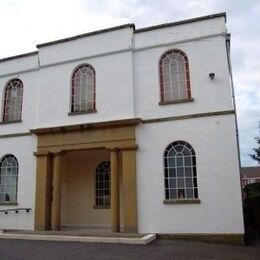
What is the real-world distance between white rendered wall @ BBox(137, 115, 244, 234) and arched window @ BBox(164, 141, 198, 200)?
0.72 ft

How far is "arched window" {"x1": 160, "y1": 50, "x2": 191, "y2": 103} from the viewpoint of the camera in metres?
14.5

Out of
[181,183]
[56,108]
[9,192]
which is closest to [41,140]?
[56,108]

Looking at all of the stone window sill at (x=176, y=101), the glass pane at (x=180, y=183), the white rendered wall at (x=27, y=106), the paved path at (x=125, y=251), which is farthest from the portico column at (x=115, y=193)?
the white rendered wall at (x=27, y=106)

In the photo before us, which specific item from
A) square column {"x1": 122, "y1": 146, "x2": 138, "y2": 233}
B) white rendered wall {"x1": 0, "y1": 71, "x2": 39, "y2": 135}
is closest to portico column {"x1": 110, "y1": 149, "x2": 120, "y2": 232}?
square column {"x1": 122, "y1": 146, "x2": 138, "y2": 233}

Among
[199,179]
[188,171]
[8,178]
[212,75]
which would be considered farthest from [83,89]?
[199,179]

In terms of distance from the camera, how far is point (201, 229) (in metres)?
13.0

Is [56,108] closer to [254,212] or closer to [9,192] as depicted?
[9,192]

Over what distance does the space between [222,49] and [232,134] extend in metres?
3.29

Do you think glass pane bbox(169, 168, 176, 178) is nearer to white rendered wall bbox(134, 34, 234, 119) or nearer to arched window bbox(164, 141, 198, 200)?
arched window bbox(164, 141, 198, 200)

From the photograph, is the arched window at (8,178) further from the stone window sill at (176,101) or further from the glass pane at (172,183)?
the stone window sill at (176,101)

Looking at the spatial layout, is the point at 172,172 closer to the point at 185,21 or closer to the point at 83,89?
the point at 83,89

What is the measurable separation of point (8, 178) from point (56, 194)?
9.74 ft

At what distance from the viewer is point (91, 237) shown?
42.4 ft

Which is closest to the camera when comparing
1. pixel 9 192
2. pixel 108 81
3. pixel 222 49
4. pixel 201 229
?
pixel 201 229
